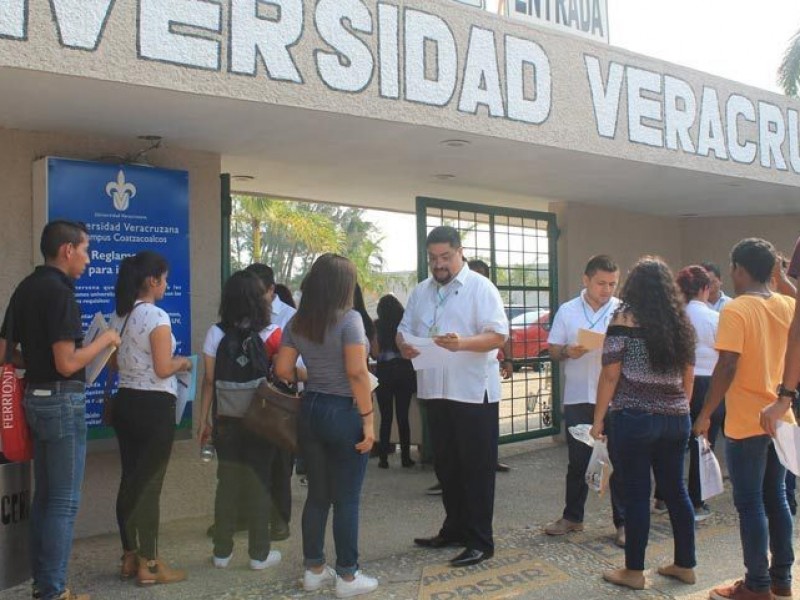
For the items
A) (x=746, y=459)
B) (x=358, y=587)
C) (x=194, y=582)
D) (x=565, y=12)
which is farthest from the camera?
(x=565, y=12)

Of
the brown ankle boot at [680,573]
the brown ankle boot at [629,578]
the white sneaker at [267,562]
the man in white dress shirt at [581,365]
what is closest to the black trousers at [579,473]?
the man in white dress shirt at [581,365]

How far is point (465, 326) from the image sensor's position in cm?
455

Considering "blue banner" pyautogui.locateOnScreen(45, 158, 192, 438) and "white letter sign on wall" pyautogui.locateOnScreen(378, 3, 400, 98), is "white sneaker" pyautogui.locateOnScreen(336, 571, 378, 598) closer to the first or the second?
"blue banner" pyautogui.locateOnScreen(45, 158, 192, 438)

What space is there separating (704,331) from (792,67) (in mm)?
18619

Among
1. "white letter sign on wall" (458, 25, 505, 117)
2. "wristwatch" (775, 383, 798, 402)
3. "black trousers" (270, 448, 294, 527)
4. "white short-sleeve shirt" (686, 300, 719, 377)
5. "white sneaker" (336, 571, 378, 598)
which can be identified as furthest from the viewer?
"white short-sleeve shirt" (686, 300, 719, 377)

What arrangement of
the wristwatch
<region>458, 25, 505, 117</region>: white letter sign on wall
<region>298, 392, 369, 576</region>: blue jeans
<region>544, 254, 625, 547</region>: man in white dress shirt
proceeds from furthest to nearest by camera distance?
<region>458, 25, 505, 117</region>: white letter sign on wall
<region>544, 254, 625, 547</region>: man in white dress shirt
<region>298, 392, 369, 576</region>: blue jeans
the wristwatch

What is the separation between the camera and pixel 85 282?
16.6 ft

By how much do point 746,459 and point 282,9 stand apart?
3.48m

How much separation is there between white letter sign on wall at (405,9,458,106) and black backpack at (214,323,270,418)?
6.16 feet

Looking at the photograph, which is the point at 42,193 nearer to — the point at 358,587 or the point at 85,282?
the point at 85,282

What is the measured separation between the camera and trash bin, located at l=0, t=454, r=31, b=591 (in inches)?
152

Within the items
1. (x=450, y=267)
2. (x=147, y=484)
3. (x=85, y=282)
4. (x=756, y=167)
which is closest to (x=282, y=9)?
(x=450, y=267)

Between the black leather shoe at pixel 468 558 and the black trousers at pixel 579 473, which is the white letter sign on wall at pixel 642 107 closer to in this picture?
the black trousers at pixel 579 473

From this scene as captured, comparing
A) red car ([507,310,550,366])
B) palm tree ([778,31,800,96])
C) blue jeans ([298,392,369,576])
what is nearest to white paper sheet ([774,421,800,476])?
blue jeans ([298,392,369,576])
